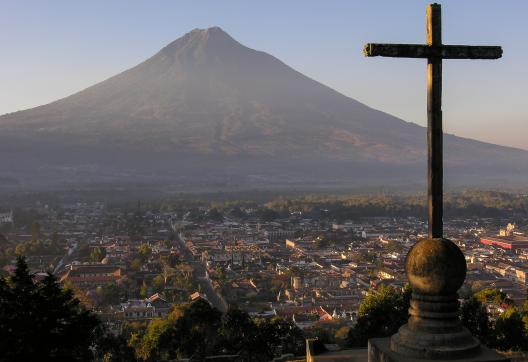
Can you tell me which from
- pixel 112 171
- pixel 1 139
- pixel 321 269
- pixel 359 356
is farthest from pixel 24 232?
pixel 1 139

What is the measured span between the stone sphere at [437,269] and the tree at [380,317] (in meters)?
8.69

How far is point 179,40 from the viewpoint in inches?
6939

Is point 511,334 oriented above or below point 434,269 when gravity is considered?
below

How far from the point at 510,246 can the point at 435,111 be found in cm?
4016

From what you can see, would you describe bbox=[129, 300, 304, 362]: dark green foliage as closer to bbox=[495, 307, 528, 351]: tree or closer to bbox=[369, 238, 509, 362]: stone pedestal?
bbox=[495, 307, 528, 351]: tree

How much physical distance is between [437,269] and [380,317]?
373 inches

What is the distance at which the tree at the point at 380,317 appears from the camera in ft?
44.9

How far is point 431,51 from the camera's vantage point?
17.6ft

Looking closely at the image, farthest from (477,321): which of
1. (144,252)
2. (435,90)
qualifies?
(144,252)

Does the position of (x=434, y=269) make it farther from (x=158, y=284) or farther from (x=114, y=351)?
(x=158, y=284)

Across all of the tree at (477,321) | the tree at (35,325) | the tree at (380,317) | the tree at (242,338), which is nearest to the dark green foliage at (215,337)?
the tree at (242,338)

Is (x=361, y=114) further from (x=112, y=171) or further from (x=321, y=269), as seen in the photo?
(x=321, y=269)

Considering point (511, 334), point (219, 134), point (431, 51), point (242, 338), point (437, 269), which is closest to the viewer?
point (437, 269)

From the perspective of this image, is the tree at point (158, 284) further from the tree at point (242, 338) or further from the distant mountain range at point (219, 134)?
the distant mountain range at point (219, 134)
